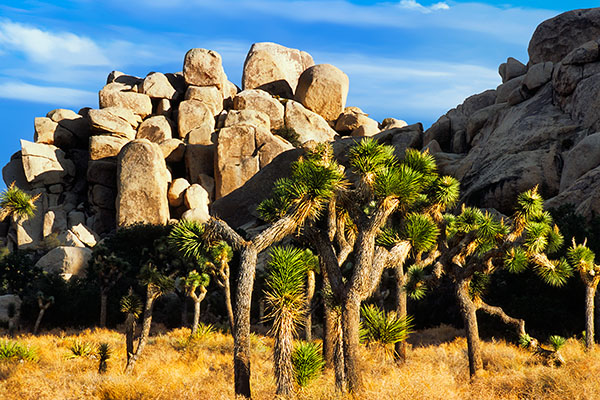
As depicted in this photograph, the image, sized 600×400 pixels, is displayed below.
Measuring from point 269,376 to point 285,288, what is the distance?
601 centimetres

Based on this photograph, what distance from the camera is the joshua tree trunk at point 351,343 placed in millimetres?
11359

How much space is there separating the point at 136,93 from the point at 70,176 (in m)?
12.7

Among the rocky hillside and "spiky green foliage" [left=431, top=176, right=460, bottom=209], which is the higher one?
the rocky hillside

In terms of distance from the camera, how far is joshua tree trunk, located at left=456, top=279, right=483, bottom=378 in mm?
15703

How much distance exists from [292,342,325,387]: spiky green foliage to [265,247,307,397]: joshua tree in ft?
0.84


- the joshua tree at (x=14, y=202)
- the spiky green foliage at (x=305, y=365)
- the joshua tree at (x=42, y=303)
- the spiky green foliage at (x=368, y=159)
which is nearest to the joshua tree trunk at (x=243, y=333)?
the spiky green foliage at (x=305, y=365)

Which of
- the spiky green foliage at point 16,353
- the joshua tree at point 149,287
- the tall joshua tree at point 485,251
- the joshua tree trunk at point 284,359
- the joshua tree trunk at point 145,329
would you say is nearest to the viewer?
the joshua tree trunk at point 284,359

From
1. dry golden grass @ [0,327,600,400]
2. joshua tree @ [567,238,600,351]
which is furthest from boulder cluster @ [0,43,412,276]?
joshua tree @ [567,238,600,351]

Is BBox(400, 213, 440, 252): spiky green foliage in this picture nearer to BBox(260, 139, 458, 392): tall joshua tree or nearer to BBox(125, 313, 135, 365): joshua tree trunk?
BBox(260, 139, 458, 392): tall joshua tree

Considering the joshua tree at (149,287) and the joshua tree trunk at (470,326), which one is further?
the joshua tree at (149,287)

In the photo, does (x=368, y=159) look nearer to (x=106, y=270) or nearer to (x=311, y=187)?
(x=311, y=187)

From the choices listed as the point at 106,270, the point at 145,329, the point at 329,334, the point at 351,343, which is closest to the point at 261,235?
the point at 351,343

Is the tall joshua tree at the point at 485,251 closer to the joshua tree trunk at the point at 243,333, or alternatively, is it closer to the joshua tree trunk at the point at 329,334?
the joshua tree trunk at the point at 329,334

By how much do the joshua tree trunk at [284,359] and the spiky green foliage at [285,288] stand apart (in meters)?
0.16
